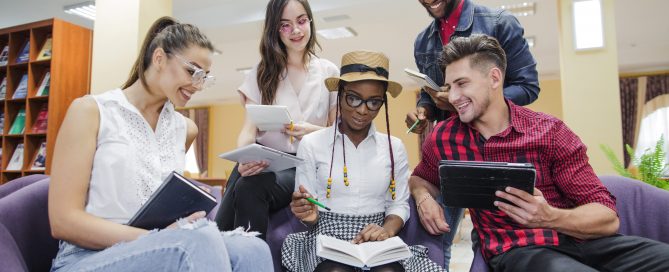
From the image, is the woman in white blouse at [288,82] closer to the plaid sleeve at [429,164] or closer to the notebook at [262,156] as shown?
the notebook at [262,156]

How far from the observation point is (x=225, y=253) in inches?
48.2

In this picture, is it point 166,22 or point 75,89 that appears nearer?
point 166,22

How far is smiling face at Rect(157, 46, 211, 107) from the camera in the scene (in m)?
1.59

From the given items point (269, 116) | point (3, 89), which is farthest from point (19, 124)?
point (269, 116)

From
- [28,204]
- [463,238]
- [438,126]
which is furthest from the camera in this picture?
[463,238]

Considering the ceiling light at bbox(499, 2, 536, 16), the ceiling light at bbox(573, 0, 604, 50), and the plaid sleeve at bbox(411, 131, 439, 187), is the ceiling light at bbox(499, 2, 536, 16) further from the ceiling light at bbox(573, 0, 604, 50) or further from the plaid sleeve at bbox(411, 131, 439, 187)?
the plaid sleeve at bbox(411, 131, 439, 187)

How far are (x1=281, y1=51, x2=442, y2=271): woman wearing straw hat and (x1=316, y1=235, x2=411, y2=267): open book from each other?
16 cm

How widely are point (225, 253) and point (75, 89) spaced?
4.55m

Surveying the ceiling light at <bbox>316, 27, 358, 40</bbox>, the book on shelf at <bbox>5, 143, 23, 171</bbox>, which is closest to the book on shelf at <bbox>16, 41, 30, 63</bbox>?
the book on shelf at <bbox>5, 143, 23, 171</bbox>

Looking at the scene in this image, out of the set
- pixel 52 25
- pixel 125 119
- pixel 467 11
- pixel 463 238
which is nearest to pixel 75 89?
pixel 52 25

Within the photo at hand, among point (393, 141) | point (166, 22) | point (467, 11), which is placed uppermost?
point (467, 11)

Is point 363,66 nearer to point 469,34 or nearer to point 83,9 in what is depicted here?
point 469,34

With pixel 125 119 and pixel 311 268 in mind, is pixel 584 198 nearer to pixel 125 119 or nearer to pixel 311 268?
pixel 311 268

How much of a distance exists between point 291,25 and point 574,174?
1.39 m
